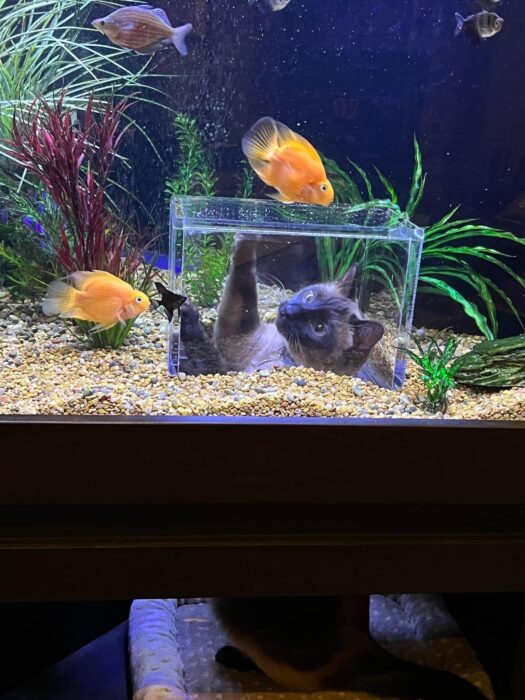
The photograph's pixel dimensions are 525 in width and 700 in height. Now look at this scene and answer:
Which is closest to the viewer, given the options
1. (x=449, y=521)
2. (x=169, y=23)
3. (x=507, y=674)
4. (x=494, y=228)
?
(x=449, y=521)

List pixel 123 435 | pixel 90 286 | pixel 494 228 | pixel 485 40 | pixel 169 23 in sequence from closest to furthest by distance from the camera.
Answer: pixel 123 435, pixel 90 286, pixel 169 23, pixel 485 40, pixel 494 228

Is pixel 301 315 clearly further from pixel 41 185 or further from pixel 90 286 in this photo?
pixel 41 185

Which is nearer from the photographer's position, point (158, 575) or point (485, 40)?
point (158, 575)

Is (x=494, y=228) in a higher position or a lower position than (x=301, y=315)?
higher

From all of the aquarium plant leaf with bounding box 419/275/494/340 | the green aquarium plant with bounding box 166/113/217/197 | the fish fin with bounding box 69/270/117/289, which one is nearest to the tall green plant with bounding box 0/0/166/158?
the green aquarium plant with bounding box 166/113/217/197

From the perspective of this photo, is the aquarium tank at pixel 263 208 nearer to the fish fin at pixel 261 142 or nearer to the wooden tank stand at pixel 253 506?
the fish fin at pixel 261 142

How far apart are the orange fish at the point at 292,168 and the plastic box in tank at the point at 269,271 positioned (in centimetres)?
14

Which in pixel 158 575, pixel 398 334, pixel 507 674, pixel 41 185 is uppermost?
pixel 41 185

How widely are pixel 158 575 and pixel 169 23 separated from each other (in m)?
1.44

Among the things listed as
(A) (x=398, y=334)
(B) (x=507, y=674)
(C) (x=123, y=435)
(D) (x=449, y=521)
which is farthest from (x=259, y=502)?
(B) (x=507, y=674)

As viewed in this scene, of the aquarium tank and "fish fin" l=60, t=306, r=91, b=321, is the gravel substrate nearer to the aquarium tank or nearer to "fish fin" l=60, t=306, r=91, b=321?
the aquarium tank

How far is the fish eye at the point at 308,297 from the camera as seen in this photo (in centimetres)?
180

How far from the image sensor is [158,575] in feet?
4.62

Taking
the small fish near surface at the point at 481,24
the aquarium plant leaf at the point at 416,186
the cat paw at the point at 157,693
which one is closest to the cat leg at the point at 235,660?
the cat paw at the point at 157,693
